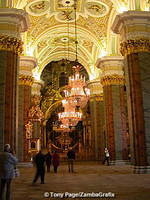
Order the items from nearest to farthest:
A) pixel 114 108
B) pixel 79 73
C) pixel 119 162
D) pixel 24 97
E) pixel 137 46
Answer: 1. pixel 137 46
2. pixel 119 162
3. pixel 114 108
4. pixel 24 97
5. pixel 79 73

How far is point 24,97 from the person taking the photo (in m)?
16.3

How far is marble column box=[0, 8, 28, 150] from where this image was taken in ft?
34.5

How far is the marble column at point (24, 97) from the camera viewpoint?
1498 centimetres

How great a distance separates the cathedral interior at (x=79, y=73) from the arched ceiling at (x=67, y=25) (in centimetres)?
6

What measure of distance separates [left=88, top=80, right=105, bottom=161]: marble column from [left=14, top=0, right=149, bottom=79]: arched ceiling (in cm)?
127

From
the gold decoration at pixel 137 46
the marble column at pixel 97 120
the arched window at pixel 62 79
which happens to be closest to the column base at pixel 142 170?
the gold decoration at pixel 137 46

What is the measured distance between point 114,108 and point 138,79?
15.9ft

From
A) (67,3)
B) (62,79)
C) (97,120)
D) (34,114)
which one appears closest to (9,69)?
(34,114)

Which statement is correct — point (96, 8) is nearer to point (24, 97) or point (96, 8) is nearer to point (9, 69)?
point (24, 97)

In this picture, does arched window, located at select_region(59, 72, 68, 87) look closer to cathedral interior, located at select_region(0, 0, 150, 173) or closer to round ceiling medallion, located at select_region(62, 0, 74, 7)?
cathedral interior, located at select_region(0, 0, 150, 173)

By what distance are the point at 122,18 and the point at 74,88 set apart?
5.41m

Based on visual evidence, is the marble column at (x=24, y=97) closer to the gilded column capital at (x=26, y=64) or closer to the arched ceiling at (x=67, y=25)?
the gilded column capital at (x=26, y=64)

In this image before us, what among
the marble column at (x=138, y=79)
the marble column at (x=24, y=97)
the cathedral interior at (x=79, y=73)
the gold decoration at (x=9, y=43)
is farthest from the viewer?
the marble column at (x=24, y=97)

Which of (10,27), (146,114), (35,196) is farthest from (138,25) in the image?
(35,196)
